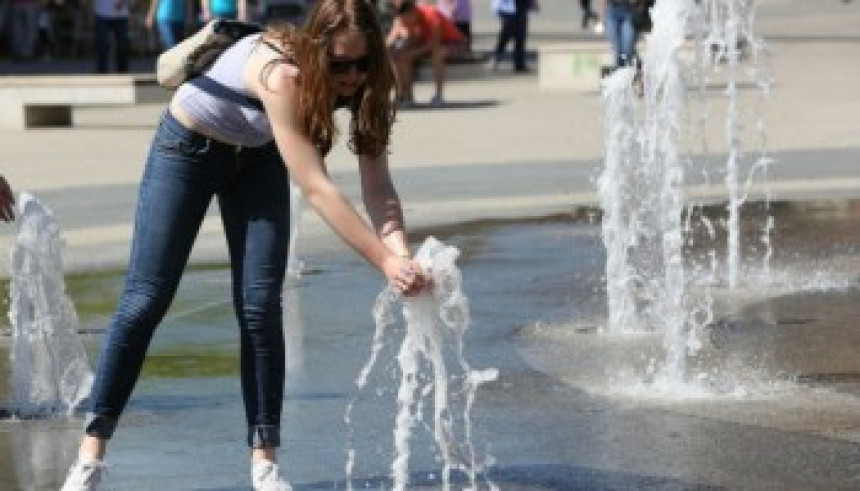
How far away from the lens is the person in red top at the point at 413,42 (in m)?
22.2

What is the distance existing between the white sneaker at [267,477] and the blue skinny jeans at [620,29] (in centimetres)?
1680

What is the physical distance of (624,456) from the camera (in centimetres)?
651

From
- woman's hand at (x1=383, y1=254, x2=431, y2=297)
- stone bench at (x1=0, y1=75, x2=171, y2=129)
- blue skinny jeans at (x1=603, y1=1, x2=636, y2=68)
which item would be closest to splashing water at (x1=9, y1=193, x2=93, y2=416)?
woman's hand at (x1=383, y1=254, x2=431, y2=297)

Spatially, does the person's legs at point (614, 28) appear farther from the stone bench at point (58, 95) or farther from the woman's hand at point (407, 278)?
the woman's hand at point (407, 278)

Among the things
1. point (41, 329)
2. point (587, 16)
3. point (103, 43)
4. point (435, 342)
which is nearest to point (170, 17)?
point (103, 43)

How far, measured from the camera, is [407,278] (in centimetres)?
539

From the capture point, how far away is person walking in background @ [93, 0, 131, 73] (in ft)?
92.9

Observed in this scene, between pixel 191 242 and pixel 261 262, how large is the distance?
0.23 meters

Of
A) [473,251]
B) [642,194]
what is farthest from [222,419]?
[473,251]

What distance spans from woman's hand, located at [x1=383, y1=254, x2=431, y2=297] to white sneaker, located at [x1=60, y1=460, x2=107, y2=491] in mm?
1101

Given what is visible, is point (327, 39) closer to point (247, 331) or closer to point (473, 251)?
point (247, 331)

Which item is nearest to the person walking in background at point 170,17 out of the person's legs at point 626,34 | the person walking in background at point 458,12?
the person's legs at point 626,34

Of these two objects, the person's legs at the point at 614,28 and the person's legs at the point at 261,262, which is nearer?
the person's legs at the point at 261,262

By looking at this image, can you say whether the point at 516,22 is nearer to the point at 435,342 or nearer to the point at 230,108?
the point at 230,108
